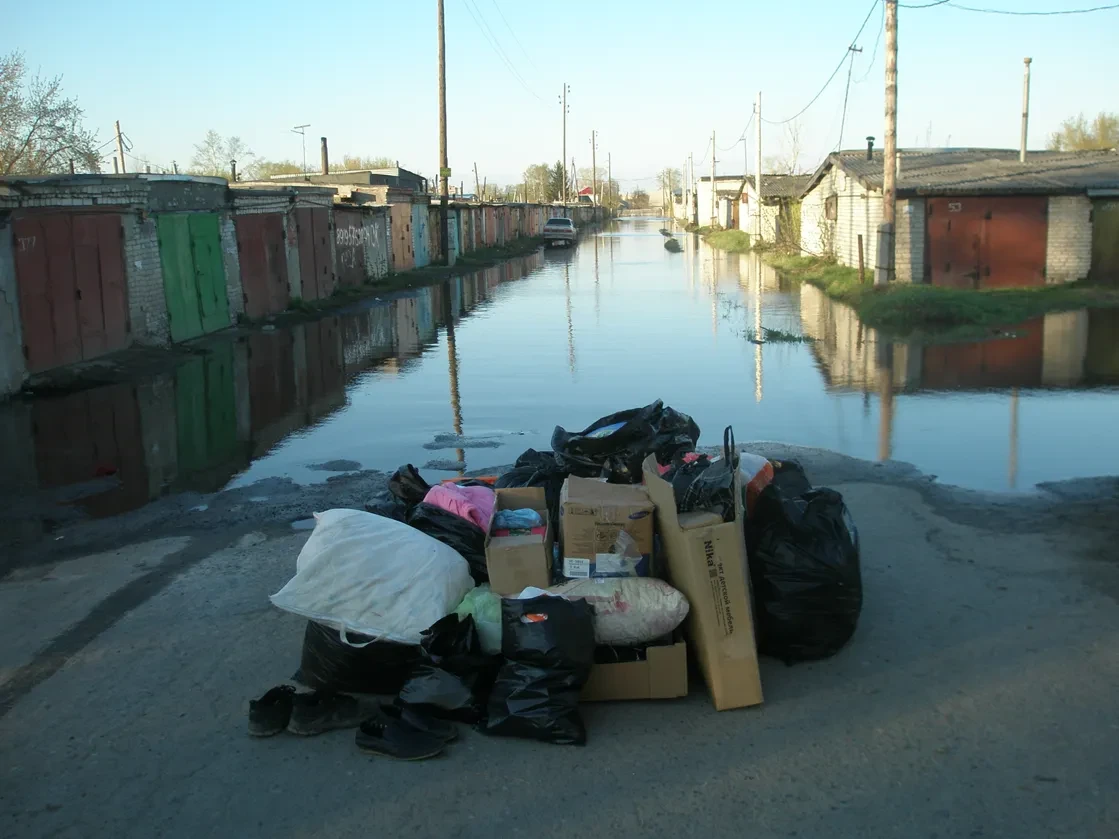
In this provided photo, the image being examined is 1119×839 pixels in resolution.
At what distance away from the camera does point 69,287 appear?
1455cm

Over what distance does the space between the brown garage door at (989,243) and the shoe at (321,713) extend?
23584mm

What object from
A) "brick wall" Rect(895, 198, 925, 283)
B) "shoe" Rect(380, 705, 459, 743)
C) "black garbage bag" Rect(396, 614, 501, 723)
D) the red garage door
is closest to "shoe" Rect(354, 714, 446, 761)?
"shoe" Rect(380, 705, 459, 743)

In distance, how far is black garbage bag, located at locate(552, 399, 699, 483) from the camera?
19.3ft

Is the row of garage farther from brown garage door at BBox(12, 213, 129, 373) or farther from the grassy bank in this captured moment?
the grassy bank

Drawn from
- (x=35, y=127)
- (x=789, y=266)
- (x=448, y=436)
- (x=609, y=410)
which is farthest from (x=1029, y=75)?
(x=35, y=127)

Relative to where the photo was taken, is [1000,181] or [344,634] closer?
[344,634]

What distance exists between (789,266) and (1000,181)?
10924mm

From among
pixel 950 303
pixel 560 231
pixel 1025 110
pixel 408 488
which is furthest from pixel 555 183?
pixel 408 488

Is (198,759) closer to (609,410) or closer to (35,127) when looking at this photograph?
(609,410)

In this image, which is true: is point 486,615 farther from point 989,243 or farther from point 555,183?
point 555,183

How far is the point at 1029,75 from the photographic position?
30000 millimetres

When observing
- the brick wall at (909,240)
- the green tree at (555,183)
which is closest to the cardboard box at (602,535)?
the brick wall at (909,240)

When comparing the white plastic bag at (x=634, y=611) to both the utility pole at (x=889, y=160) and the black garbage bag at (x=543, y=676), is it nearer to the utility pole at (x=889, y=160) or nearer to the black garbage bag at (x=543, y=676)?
the black garbage bag at (x=543, y=676)

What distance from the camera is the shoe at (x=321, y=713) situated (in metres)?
4.23
